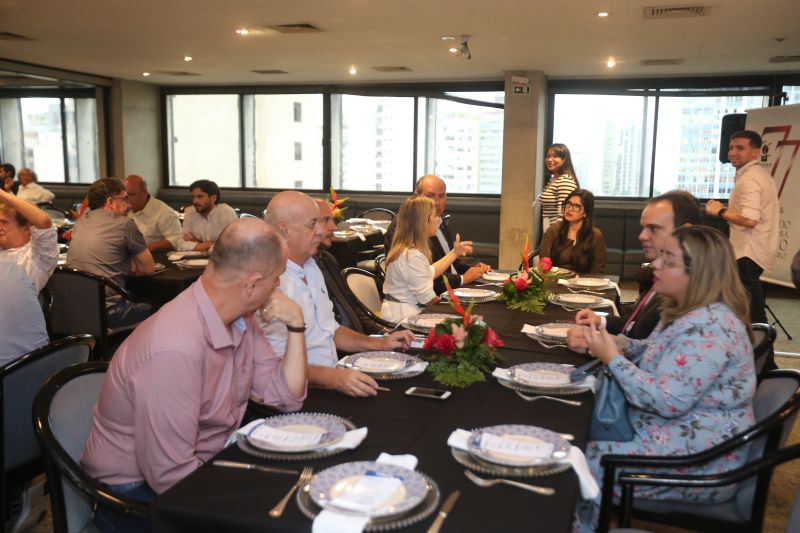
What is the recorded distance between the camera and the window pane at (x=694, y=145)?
10.5 meters

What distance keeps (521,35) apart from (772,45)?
283cm

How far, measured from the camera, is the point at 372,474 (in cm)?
157

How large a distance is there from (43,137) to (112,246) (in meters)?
10.1

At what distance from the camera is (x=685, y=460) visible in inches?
78.9

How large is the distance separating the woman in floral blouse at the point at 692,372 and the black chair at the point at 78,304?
303 centimetres

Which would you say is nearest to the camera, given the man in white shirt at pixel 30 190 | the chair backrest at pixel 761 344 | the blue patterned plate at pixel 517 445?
the blue patterned plate at pixel 517 445

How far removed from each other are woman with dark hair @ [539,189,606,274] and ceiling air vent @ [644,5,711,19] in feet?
6.68

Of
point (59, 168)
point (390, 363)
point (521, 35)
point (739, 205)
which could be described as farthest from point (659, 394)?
point (59, 168)

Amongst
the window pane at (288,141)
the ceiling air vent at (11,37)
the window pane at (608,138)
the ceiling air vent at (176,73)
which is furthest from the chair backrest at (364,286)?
the window pane at (288,141)

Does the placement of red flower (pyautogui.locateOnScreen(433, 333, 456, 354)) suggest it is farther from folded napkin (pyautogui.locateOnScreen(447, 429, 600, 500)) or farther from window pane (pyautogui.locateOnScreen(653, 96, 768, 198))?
window pane (pyautogui.locateOnScreen(653, 96, 768, 198))

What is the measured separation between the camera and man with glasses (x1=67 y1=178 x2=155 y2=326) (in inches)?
182

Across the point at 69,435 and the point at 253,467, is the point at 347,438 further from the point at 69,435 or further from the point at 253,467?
the point at 69,435

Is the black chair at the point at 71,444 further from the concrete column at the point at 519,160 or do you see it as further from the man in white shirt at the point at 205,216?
the concrete column at the point at 519,160

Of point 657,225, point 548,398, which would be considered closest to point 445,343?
point 548,398
